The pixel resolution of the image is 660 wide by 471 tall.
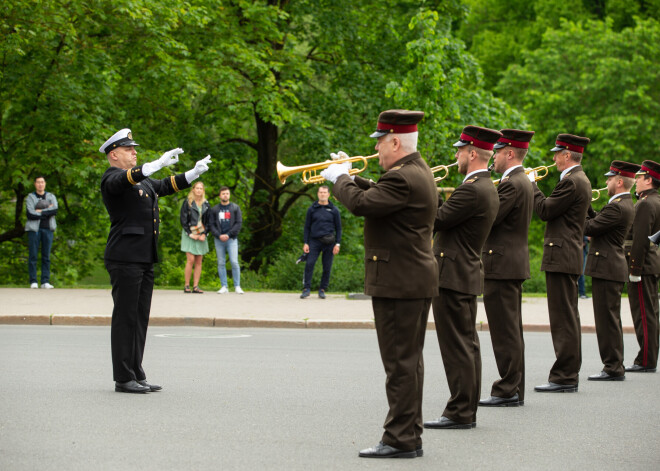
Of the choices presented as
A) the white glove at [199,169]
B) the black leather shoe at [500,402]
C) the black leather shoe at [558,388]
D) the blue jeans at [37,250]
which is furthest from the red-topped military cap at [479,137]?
the blue jeans at [37,250]

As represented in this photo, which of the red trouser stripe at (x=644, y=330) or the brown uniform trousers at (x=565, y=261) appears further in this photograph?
the red trouser stripe at (x=644, y=330)

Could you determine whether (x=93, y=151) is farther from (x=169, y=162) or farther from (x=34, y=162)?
(x=169, y=162)

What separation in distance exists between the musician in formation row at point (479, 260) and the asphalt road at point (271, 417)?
0.34m

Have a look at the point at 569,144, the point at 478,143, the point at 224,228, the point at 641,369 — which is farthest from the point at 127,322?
the point at 224,228

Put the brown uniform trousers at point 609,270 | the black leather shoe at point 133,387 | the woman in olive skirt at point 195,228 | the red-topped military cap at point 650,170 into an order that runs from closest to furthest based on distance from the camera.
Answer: the black leather shoe at point 133,387 → the brown uniform trousers at point 609,270 → the red-topped military cap at point 650,170 → the woman in olive skirt at point 195,228

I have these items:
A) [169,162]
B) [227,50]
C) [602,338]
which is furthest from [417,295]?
[227,50]

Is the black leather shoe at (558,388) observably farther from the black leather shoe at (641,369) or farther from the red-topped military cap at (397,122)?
the red-topped military cap at (397,122)

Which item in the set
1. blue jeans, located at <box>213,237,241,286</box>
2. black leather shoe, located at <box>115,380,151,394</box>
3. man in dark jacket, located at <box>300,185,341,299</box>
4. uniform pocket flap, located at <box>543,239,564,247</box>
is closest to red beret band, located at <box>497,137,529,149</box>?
uniform pocket flap, located at <box>543,239,564,247</box>

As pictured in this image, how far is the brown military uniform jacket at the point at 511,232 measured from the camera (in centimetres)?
809

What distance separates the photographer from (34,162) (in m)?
21.9

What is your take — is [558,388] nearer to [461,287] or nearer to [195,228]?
[461,287]

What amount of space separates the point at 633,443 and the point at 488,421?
44.6 inches

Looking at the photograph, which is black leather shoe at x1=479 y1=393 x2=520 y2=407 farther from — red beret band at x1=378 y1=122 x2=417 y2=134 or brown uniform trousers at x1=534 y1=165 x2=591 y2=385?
red beret band at x1=378 y1=122 x2=417 y2=134

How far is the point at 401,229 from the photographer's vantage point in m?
6.21
